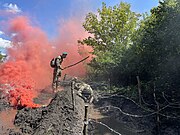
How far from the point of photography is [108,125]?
570 inches

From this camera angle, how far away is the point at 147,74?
742 inches

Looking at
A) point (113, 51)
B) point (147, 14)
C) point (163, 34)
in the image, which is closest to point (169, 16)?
point (163, 34)

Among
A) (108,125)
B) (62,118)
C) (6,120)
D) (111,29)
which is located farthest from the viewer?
(111,29)

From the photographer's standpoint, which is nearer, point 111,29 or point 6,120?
point 6,120

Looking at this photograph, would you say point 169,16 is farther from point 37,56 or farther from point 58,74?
point 37,56

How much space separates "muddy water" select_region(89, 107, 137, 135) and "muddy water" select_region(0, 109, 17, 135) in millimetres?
4149

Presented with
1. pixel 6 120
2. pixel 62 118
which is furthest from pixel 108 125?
pixel 62 118

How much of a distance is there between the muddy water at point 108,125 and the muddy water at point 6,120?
4149 millimetres

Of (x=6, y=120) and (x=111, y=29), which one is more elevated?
(x=111, y=29)

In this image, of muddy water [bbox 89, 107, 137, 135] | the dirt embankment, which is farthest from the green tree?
the dirt embankment

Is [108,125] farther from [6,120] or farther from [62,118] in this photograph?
[62,118]

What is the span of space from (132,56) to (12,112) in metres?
10.9

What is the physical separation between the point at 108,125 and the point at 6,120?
558 cm

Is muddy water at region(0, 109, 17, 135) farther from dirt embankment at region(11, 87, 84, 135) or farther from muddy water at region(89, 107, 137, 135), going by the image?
muddy water at region(89, 107, 137, 135)
